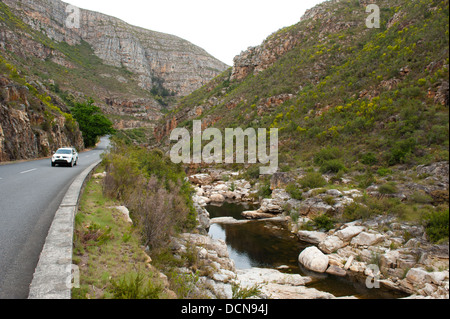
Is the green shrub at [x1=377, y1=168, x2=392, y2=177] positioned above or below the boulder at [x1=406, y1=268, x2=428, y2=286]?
above

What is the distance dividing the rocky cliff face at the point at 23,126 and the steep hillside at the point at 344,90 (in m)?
21.2

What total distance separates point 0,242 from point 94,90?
78.9 meters

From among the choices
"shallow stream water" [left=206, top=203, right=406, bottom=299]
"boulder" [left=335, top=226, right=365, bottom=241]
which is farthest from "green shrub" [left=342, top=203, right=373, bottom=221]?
"shallow stream water" [left=206, top=203, right=406, bottom=299]

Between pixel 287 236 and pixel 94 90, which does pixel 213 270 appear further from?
pixel 94 90

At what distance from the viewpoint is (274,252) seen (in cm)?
1196

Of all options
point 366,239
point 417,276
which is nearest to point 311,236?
point 366,239

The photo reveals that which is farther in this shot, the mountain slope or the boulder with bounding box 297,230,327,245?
the mountain slope

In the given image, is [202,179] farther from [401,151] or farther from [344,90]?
[401,151]

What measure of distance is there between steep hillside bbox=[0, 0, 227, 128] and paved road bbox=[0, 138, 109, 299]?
44632 mm

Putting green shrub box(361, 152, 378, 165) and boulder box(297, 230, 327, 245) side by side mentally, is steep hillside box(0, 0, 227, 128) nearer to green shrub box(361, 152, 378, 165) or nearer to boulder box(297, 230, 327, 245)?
boulder box(297, 230, 327, 245)

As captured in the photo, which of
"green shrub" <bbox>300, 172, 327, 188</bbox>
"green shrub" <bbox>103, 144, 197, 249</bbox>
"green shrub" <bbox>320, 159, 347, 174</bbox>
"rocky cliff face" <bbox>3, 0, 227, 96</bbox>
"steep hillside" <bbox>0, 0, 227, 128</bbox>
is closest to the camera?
"green shrub" <bbox>103, 144, 197, 249</bbox>

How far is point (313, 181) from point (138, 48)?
12097 centimetres

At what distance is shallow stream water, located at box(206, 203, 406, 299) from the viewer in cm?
860

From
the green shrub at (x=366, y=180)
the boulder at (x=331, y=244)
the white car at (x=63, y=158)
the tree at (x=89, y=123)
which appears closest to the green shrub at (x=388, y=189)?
the green shrub at (x=366, y=180)
